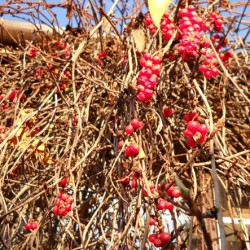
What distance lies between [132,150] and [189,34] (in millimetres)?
375

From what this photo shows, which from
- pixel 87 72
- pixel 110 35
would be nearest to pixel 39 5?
pixel 110 35

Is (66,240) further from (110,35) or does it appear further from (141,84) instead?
(110,35)

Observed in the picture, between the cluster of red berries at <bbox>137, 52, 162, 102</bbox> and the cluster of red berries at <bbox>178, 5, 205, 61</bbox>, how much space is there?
0.26ft

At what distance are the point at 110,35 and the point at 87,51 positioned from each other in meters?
0.12

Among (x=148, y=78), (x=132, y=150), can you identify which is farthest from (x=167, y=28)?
(x=132, y=150)

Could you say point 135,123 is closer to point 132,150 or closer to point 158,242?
point 132,150

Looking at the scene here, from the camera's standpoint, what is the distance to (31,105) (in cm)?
179

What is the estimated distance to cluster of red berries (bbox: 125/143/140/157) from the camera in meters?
1.13

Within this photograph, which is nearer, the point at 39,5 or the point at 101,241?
the point at 101,241

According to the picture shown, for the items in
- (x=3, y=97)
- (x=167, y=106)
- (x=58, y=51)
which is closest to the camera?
(x=167, y=106)

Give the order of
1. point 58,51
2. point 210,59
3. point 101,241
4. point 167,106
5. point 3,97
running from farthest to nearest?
point 58,51, point 3,97, point 167,106, point 210,59, point 101,241

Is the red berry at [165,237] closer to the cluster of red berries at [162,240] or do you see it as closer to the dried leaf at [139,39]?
the cluster of red berries at [162,240]

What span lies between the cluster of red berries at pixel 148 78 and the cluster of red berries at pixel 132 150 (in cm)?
14

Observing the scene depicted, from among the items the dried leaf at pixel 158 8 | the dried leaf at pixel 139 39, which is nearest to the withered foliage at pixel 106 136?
the dried leaf at pixel 139 39
